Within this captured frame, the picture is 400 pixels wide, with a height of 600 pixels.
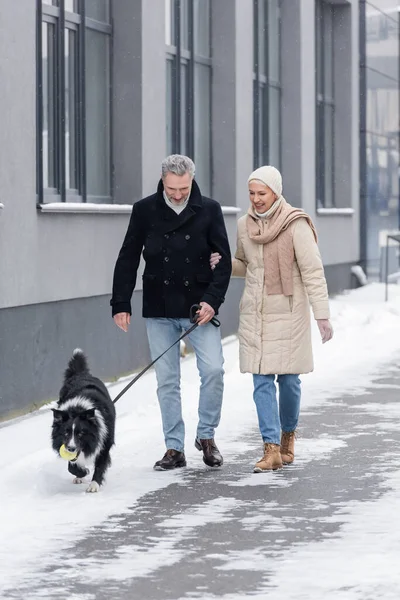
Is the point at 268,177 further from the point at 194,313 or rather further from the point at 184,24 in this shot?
the point at 184,24

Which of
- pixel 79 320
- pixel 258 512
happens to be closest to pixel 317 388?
pixel 79 320

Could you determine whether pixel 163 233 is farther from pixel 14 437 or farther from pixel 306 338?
pixel 14 437

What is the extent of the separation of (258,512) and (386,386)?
6.06 m

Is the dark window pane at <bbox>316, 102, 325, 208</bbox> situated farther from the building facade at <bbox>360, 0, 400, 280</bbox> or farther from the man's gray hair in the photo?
the man's gray hair

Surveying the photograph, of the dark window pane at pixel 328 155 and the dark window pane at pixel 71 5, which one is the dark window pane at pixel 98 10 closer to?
the dark window pane at pixel 71 5

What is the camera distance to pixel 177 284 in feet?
29.9

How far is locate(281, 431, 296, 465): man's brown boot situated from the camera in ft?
31.0

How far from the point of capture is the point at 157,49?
15.8 metres

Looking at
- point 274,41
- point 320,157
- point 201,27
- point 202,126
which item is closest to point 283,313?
point 202,126

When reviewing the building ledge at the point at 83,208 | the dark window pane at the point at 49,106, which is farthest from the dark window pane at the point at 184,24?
the dark window pane at the point at 49,106

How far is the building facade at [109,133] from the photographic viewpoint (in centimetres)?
1190

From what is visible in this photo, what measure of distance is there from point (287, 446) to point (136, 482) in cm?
113

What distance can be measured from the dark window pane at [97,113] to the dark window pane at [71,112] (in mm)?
510

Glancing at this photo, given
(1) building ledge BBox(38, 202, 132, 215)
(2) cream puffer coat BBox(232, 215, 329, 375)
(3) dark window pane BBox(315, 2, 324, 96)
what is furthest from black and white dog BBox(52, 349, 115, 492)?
(3) dark window pane BBox(315, 2, 324, 96)
